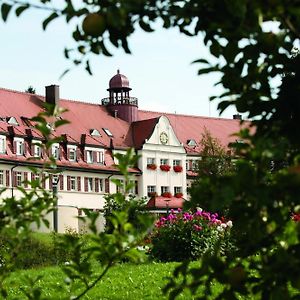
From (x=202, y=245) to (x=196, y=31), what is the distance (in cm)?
1467

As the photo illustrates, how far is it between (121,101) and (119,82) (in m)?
1.59

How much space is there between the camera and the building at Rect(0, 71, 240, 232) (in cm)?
4959

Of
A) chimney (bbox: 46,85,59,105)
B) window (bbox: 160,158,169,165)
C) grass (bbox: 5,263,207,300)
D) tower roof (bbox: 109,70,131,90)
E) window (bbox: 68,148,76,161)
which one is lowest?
grass (bbox: 5,263,207,300)

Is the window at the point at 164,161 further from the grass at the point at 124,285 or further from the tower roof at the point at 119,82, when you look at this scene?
the grass at the point at 124,285

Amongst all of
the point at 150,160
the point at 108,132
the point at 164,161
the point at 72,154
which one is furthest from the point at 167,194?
the point at 72,154

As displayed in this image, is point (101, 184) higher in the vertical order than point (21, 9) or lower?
lower

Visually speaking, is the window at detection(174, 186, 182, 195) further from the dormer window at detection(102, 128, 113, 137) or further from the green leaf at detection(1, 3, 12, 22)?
the green leaf at detection(1, 3, 12, 22)

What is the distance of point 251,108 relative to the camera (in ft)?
8.21

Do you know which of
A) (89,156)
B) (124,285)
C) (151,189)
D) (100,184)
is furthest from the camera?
(151,189)

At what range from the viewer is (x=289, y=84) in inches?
109

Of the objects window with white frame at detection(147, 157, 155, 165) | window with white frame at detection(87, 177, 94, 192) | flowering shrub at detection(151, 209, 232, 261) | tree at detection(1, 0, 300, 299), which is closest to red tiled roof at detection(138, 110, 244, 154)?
window with white frame at detection(147, 157, 155, 165)

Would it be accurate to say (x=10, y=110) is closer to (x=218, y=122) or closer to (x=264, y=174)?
(x=218, y=122)

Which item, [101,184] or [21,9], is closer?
[21,9]

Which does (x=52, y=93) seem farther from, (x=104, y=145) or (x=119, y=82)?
(x=119, y=82)
